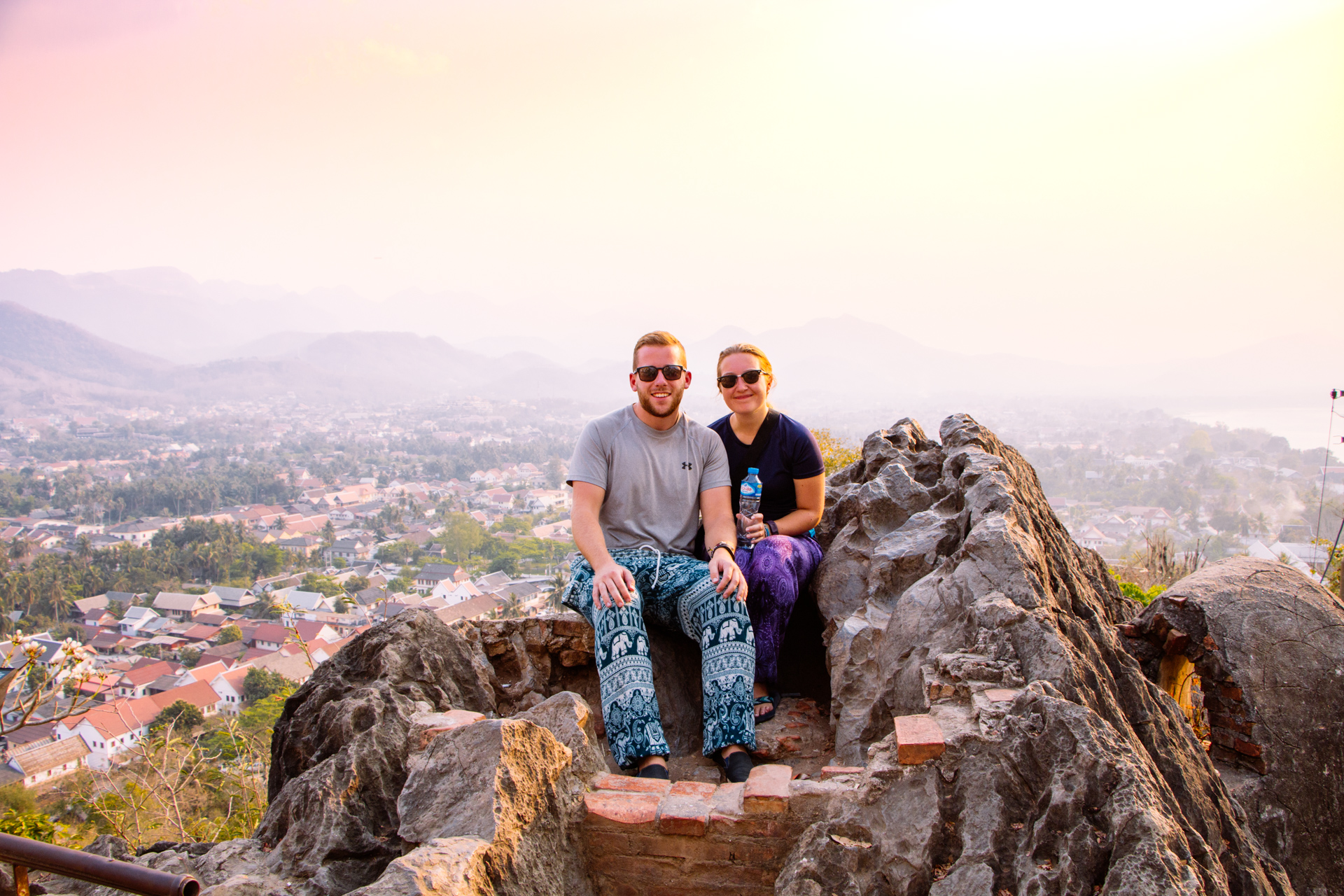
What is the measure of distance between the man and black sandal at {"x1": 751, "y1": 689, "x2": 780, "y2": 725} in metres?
0.52

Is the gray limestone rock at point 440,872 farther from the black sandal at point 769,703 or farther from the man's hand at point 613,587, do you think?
the black sandal at point 769,703

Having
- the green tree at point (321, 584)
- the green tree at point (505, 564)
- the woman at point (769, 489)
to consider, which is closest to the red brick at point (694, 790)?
the woman at point (769, 489)

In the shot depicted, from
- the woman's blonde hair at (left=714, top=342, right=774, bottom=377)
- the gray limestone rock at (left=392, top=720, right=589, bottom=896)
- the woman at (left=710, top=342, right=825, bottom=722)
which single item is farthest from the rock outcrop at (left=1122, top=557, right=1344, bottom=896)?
the gray limestone rock at (left=392, top=720, right=589, bottom=896)

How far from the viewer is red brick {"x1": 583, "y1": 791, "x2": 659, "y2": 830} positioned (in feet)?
9.75

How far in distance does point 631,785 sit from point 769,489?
6.89 feet

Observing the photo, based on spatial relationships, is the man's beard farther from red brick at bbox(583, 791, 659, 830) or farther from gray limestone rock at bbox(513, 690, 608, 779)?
red brick at bbox(583, 791, 659, 830)

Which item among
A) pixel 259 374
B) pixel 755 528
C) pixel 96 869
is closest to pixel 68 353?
pixel 259 374

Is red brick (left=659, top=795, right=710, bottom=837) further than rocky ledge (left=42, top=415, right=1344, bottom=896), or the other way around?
red brick (left=659, top=795, right=710, bottom=837)

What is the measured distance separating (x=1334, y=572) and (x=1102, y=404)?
63473mm

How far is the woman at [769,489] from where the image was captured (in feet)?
14.4

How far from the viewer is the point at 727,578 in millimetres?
3855

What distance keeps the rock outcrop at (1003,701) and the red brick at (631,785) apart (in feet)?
2.43

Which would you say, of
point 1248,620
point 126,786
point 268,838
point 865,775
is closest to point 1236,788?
point 1248,620

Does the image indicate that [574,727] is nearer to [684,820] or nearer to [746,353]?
[684,820]
